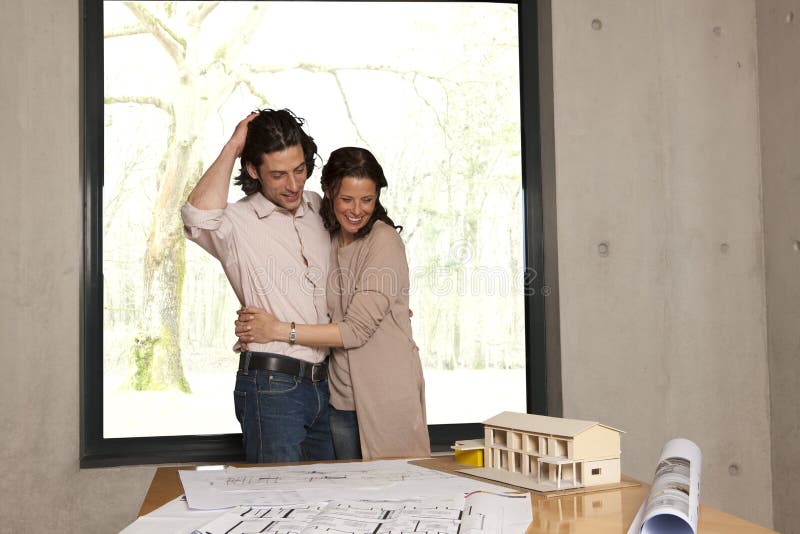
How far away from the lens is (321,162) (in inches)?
125

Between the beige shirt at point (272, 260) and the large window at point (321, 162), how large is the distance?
0.78m

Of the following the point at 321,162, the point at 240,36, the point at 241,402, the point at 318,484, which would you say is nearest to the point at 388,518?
the point at 318,484

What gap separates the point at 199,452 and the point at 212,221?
1.17 m

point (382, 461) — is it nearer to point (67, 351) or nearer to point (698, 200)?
point (67, 351)

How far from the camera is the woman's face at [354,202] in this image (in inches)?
94.7

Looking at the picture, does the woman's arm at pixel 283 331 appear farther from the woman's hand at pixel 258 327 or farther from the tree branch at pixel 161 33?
the tree branch at pixel 161 33

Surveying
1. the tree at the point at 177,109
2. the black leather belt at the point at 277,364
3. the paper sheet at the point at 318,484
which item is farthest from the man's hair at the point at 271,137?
the paper sheet at the point at 318,484

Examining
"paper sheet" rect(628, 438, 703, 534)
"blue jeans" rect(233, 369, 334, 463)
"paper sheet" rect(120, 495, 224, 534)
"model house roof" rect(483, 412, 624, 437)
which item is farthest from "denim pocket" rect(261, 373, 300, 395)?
"paper sheet" rect(628, 438, 703, 534)

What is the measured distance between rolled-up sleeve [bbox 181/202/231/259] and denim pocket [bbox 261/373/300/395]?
43cm

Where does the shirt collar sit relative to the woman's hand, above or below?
above

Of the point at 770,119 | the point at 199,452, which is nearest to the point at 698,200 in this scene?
the point at 770,119

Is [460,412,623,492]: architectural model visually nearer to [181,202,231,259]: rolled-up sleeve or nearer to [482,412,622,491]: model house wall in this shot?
[482,412,622,491]: model house wall

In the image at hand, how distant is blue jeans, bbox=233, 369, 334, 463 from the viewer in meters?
2.34

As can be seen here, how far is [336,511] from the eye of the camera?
1369mm
